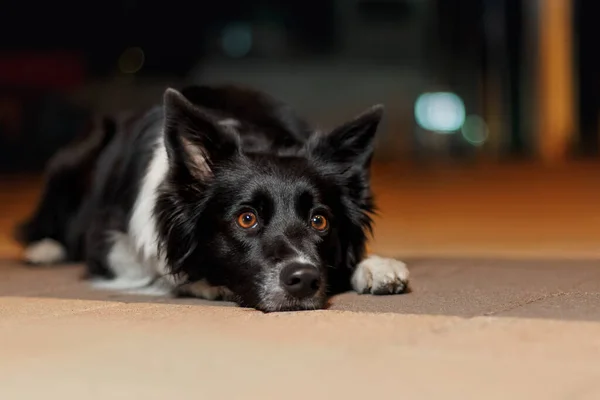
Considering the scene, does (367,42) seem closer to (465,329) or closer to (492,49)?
(492,49)

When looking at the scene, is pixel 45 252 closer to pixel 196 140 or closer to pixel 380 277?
pixel 196 140

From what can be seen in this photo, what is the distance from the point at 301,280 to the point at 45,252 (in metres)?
1.99

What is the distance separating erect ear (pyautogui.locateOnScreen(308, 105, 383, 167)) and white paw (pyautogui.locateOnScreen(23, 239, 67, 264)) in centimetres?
161

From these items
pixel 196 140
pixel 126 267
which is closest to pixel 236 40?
pixel 126 267

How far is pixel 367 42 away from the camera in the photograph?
13242 mm

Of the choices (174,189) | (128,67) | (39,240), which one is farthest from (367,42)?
(174,189)

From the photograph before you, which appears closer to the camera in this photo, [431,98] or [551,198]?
[551,198]

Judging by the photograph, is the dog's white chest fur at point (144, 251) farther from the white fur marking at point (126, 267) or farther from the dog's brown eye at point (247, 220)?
the dog's brown eye at point (247, 220)

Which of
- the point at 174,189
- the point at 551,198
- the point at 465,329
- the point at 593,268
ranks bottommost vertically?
the point at 551,198

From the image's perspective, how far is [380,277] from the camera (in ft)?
10.1

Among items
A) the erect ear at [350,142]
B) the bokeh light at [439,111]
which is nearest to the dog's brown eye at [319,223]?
the erect ear at [350,142]

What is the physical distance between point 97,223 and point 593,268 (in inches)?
80.0

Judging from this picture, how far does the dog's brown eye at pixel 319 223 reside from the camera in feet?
9.98

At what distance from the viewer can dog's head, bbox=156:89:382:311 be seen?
9.25 ft
